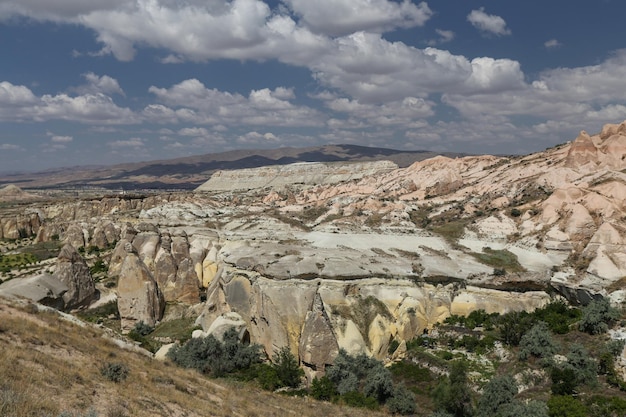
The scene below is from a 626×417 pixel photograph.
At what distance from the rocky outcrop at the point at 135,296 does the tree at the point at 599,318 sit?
31.4 meters

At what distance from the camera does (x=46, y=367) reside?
1309cm

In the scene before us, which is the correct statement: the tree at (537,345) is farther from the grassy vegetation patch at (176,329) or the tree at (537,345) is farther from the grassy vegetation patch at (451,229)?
the grassy vegetation patch at (176,329)

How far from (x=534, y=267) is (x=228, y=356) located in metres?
27.2

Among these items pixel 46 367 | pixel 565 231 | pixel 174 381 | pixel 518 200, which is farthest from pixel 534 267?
pixel 46 367

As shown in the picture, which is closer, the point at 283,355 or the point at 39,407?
the point at 39,407

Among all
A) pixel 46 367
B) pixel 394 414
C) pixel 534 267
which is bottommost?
pixel 394 414

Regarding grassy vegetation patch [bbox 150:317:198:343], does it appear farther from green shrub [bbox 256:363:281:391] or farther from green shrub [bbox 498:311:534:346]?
green shrub [bbox 498:311:534:346]

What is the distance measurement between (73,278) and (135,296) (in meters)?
5.40

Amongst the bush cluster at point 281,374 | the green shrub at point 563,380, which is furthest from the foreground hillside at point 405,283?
the bush cluster at point 281,374

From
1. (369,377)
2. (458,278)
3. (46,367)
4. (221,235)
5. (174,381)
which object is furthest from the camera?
(221,235)

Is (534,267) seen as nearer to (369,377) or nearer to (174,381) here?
(369,377)

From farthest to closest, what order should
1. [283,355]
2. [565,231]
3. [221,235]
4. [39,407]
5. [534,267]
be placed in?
[221,235], [565,231], [534,267], [283,355], [39,407]

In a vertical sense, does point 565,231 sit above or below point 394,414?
above

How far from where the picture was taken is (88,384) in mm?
12977
